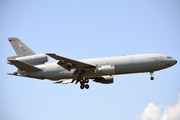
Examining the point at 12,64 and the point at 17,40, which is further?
the point at 17,40

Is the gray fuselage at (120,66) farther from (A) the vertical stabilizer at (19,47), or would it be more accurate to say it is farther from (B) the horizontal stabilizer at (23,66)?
(A) the vertical stabilizer at (19,47)

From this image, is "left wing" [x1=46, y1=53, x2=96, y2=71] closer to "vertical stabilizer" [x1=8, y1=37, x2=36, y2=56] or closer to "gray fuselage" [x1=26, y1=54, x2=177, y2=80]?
"gray fuselage" [x1=26, y1=54, x2=177, y2=80]

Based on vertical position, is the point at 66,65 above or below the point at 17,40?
below

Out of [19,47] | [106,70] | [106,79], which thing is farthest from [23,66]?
[106,79]

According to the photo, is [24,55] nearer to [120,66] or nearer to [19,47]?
[19,47]

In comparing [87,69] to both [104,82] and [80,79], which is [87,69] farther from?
[104,82]

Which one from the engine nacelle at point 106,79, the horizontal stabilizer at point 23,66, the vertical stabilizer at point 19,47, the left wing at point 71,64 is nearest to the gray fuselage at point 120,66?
the horizontal stabilizer at point 23,66

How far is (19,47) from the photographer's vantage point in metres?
55.1

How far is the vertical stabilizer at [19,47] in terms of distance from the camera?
54.6 m

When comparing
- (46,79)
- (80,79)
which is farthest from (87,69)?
(46,79)

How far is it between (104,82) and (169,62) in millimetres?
10318

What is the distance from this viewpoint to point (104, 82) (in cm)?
5797

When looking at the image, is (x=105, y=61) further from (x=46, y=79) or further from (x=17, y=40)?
(x=17, y=40)

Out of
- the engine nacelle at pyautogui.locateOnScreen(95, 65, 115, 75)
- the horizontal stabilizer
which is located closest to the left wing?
the engine nacelle at pyautogui.locateOnScreen(95, 65, 115, 75)
